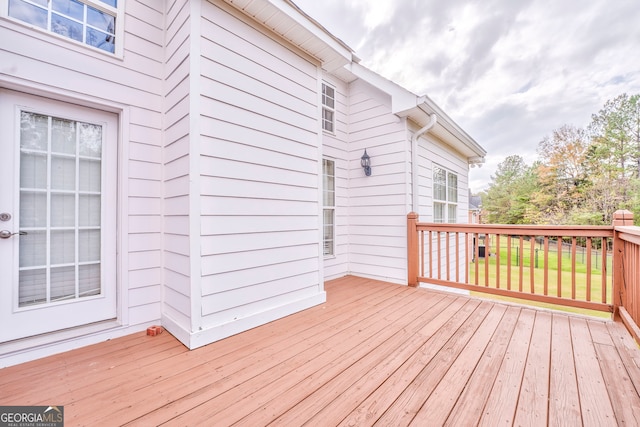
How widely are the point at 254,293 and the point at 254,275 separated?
173mm

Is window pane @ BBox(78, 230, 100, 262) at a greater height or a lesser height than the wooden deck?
greater

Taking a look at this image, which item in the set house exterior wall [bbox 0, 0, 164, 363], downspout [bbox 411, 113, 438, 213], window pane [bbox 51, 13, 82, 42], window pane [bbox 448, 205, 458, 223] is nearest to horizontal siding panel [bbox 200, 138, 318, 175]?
house exterior wall [bbox 0, 0, 164, 363]

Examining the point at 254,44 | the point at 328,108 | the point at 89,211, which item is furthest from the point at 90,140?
the point at 328,108

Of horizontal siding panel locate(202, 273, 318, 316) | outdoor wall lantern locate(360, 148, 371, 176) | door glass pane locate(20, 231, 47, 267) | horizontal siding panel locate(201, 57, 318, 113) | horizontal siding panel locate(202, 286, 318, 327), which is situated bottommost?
horizontal siding panel locate(202, 286, 318, 327)

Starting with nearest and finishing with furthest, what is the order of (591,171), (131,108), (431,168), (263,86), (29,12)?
(29,12)
(131,108)
(263,86)
(431,168)
(591,171)

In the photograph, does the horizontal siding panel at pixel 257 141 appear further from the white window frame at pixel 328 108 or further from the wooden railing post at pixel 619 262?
the wooden railing post at pixel 619 262

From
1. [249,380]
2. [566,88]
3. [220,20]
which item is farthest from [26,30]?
[566,88]

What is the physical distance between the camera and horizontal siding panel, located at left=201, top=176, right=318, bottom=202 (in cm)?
205

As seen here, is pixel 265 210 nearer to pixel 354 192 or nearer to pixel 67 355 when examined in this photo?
pixel 67 355

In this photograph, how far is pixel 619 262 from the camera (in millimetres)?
2309

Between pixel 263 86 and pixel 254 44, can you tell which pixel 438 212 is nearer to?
pixel 263 86

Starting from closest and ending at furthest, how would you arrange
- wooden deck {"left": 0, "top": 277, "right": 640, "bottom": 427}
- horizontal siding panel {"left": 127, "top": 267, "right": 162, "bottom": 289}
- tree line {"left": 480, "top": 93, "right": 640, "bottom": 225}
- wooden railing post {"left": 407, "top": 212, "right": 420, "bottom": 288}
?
wooden deck {"left": 0, "top": 277, "right": 640, "bottom": 427}
horizontal siding panel {"left": 127, "top": 267, "right": 162, "bottom": 289}
wooden railing post {"left": 407, "top": 212, "right": 420, "bottom": 288}
tree line {"left": 480, "top": 93, "right": 640, "bottom": 225}

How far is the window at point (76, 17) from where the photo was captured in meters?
1.80

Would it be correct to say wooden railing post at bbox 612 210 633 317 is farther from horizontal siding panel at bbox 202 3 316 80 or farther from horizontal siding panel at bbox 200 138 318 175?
horizontal siding panel at bbox 202 3 316 80
